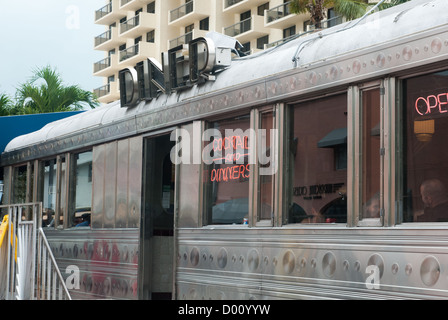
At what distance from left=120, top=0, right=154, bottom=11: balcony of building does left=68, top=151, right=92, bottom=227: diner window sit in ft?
154

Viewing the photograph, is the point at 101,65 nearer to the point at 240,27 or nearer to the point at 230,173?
the point at 240,27

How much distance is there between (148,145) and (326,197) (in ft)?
9.84

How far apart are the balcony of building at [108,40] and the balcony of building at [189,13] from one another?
6.91 meters

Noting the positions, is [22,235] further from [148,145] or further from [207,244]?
[207,244]

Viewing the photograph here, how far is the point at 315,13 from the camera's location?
84.6ft

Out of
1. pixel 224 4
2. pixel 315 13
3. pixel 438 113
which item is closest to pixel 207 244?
pixel 438 113

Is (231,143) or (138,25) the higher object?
(138,25)

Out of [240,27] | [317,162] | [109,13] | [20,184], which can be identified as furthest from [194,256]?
[109,13]

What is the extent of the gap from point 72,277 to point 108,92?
5212cm

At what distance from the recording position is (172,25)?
53.6 meters

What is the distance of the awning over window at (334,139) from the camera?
577 centimetres

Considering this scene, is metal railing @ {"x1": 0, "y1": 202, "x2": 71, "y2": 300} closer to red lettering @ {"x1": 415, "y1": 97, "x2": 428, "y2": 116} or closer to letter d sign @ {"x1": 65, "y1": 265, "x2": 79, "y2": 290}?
letter d sign @ {"x1": 65, "y1": 265, "x2": 79, "y2": 290}

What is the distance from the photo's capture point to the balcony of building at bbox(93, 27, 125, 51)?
195ft

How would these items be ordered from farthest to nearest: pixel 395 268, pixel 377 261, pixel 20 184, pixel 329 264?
pixel 20 184 < pixel 329 264 < pixel 377 261 < pixel 395 268
